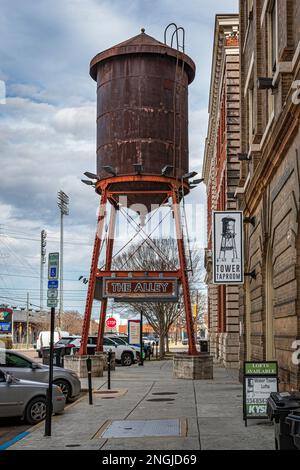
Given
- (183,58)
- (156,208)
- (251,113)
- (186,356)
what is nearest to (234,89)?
(183,58)

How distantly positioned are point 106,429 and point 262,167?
732 cm

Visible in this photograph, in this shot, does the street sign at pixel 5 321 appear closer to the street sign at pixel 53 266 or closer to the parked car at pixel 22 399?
the parked car at pixel 22 399

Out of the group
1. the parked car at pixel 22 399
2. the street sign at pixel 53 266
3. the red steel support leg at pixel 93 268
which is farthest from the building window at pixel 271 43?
the red steel support leg at pixel 93 268

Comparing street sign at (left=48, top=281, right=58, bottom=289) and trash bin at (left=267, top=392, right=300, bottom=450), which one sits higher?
street sign at (left=48, top=281, right=58, bottom=289)

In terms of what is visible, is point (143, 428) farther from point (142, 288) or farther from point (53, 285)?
point (142, 288)

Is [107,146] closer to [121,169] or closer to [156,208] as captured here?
[121,169]

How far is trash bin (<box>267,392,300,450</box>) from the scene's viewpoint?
26.8 ft

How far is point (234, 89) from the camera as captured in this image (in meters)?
32.2

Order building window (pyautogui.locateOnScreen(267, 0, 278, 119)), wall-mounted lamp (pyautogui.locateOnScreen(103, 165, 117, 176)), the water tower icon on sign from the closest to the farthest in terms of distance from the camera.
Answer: building window (pyautogui.locateOnScreen(267, 0, 278, 119)) → the water tower icon on sign → wall-mounted lamp (pyautogui.locateOnScreen(103, 165, 117, 176))

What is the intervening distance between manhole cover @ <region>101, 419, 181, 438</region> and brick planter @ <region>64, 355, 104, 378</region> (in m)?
12.7

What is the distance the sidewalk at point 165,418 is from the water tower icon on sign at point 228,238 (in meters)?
3.69

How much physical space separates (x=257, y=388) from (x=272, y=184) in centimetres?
517

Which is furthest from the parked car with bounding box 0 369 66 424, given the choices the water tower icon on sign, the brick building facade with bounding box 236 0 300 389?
the water tower icon on sign

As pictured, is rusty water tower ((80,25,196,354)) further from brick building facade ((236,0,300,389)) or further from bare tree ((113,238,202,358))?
bare tree ((113,238,202,358))
